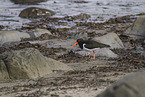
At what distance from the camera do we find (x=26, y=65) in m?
7.03

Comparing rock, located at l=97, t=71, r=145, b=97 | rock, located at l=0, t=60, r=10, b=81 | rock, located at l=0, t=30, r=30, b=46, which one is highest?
rock, located at l=97, t=71, r=145, b=97

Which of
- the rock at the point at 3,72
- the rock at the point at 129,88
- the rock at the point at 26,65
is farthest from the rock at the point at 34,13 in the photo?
the rock at the point at 129,88

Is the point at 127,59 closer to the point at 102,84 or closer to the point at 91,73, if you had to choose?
the point at 91,73

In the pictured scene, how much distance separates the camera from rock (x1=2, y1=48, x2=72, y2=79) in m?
6.96

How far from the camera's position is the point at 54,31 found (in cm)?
1788

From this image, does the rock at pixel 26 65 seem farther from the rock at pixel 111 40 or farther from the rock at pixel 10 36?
the rock at pixel 10 36

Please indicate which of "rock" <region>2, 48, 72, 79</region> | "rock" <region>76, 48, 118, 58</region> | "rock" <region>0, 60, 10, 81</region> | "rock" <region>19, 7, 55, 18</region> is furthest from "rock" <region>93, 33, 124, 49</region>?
"rock" <region>19, 7, 55, 18</region>

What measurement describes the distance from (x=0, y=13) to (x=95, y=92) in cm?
2536

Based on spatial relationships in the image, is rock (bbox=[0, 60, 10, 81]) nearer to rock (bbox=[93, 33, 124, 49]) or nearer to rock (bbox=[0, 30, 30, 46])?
rock (bbox=[93, 33, 124, 49])

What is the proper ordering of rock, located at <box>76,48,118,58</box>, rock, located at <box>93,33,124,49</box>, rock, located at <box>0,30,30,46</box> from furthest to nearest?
rock, located at <box>0,30,30,46</box> → rock, located at <box>93,33,124,49</box> → rock, located at <box>76,48,118,58</box>

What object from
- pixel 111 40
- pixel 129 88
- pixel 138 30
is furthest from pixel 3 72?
pixel 138 30

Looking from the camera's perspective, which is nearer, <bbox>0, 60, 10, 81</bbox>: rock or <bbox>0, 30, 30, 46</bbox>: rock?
<bbox>0, 60, 10, 81</bbox>: rock

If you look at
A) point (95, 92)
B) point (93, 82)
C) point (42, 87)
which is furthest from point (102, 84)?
point (42, 87)

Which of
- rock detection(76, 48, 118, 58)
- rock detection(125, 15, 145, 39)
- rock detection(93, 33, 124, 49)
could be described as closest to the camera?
rock detection(76, 48, 118, 58)
